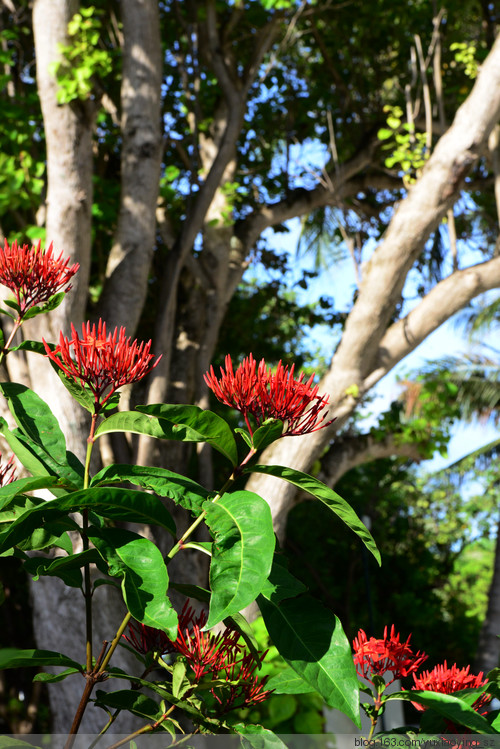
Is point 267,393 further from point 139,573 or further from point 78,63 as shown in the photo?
point 78,63

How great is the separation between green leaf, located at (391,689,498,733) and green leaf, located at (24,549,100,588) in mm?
462

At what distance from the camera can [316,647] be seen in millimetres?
846

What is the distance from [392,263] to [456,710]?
123 inches

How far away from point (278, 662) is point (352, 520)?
127 inches

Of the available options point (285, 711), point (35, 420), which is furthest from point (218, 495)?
point (285, 711)

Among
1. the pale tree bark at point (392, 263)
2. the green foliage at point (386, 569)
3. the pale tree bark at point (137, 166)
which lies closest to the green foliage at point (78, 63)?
the pale tree bark at point (137, 166)

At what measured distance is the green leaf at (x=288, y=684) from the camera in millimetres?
996

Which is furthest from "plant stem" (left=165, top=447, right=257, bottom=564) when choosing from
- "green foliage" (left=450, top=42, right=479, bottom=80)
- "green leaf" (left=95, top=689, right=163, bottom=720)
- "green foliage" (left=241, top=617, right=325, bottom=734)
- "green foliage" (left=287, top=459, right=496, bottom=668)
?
"green foliage" (left=287, top=459, right=496, bottom=668)

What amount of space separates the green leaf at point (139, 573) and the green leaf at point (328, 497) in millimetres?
172

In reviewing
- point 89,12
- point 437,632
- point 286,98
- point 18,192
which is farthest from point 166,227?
point 437,632

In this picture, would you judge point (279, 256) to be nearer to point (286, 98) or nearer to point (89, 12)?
point (286, 98)

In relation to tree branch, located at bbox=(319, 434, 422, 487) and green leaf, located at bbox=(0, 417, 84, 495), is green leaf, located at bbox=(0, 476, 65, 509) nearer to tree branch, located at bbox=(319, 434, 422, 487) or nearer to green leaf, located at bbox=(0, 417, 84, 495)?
green leaf, located at bbox=(0, 417, 84, 495)

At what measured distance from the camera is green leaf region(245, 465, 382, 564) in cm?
90

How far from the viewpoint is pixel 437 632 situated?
945 cm
